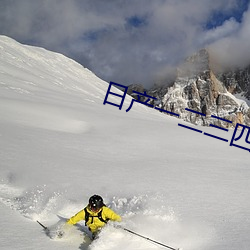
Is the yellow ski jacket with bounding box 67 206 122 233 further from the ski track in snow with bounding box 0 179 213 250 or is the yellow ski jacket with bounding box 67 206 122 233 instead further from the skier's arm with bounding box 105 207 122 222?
the ski track in snow with bounding box 0 179 213 250

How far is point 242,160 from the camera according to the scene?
10438 mm

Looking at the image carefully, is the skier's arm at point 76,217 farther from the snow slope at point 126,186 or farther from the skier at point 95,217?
the snow slope at point 126,186

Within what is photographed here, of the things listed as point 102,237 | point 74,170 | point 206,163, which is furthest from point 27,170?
point 206,163

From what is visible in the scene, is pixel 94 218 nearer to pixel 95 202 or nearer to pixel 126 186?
pixel 95 202

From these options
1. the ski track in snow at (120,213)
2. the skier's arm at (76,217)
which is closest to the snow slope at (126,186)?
the ski track in snow at (120,213)

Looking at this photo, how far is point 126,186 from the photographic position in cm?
721

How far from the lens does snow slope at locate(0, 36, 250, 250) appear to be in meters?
4.92

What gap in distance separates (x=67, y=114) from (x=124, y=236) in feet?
43.2

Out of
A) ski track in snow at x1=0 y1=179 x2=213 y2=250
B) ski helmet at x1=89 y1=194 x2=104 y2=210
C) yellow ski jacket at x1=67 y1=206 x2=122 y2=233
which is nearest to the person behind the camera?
ski track in snow at x1=0 y1=179 x2=213 y2=250

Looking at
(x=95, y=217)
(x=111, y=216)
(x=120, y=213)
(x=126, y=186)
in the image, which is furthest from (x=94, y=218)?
(x=126, y=186)

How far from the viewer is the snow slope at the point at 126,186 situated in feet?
16.1

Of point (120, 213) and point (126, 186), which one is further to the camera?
point (126, 186)

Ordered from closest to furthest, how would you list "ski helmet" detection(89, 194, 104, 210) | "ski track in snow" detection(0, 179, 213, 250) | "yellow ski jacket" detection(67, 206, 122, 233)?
"ski track in snow" detection(0, 179, 213, 250) → "ski helmet" detection(89, 194, 104, 210) → "yellow ski jacket" detection(67, 206, 122, 233)

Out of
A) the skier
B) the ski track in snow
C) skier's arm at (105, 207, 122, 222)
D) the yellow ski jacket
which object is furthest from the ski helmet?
the ski track in snow
